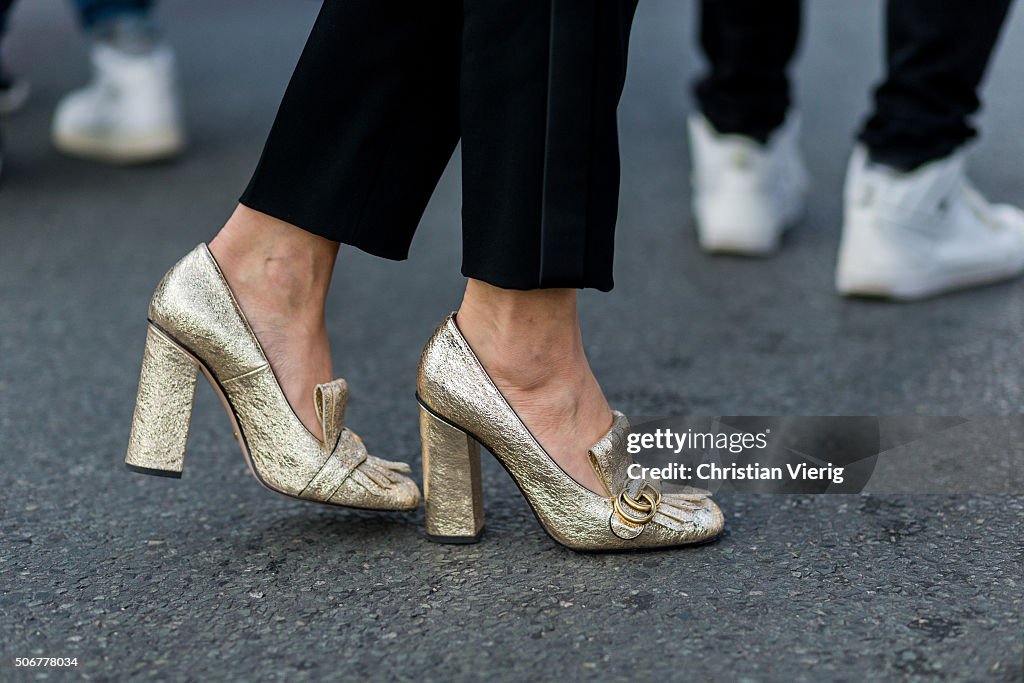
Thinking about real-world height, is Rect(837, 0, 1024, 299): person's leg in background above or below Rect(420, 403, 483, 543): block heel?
above

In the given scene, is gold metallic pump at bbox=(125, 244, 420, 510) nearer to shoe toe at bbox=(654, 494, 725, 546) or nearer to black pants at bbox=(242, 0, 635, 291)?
black pants at bbox=(242, 0, 635, 291)

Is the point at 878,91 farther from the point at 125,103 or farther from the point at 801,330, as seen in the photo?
the point at 125,103

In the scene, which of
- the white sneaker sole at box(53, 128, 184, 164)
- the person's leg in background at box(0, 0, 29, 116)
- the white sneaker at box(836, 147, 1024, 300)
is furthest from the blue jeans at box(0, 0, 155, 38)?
the white sneaker at box(836, 147, 1024, 300)

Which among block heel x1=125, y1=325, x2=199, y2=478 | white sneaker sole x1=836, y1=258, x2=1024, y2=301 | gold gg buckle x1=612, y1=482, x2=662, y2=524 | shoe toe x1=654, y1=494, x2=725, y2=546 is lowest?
shoe toe x1=654, y1=494, x2=725, y2=546

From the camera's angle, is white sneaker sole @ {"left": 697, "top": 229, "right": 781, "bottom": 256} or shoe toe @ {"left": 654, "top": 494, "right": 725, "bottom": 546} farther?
white sneaker sole @ {"left": 697, "top": 229, "right": 781, "bottom": 256}

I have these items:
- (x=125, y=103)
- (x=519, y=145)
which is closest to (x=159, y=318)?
(x=519, y=145)

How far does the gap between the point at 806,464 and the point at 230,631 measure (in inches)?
24.5

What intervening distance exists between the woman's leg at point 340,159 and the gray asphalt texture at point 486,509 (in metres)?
0.20

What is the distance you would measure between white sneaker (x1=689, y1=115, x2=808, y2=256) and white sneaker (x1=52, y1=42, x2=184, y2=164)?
1.15 metres

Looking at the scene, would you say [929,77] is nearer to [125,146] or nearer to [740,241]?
[740,241]

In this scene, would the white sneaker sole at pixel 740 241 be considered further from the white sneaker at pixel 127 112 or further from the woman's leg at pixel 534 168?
the white sneaker at pixel 127 112

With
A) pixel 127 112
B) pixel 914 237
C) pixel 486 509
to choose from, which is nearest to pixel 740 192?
pixel 914 237

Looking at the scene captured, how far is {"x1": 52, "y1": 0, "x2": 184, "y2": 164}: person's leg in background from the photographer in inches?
96.3

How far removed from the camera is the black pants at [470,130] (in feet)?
3.05
